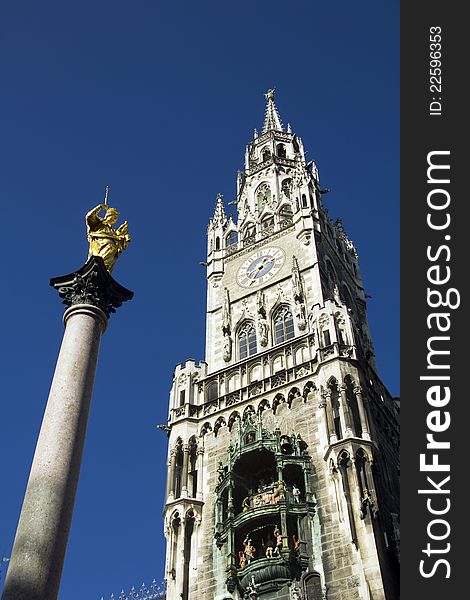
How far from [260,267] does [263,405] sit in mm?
12596

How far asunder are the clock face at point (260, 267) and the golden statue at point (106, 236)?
23.5 m

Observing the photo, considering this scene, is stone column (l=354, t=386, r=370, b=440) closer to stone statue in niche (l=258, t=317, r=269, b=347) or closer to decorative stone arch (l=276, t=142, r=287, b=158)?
stone statue in niche (l=258, t=317, r=269, b=347)

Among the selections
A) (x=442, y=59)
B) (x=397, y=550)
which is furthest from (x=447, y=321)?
(x=397, y=550)

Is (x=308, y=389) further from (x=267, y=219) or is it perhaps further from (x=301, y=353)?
(x=267, y=219)

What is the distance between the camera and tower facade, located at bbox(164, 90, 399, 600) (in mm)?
29250

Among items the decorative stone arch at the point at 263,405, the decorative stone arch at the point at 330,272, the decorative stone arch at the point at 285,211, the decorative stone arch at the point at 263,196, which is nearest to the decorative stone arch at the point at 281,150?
the decorative stone arch at the point at 263,196

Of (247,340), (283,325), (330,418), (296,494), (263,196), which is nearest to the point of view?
(296,494)

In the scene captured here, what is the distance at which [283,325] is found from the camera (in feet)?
140

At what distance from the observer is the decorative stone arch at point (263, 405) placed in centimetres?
3694

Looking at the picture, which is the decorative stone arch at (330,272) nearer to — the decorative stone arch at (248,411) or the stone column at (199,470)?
the decorative stone arch at (248,411)

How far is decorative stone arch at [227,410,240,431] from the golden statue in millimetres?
16665

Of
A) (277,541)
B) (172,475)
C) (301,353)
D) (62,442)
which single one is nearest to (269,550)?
(277,541)

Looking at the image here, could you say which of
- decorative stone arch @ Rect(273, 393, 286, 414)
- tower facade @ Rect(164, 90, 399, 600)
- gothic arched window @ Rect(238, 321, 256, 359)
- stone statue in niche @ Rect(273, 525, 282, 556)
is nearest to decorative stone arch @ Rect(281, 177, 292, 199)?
tower facade @ Rect(164, 90, 399, 600)

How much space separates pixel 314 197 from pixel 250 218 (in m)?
5.46
